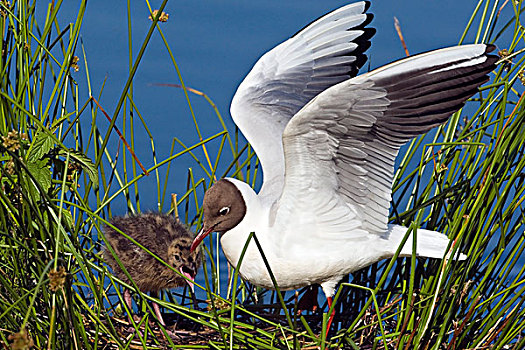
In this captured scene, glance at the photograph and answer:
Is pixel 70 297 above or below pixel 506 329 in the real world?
above

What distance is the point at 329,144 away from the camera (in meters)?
1.94

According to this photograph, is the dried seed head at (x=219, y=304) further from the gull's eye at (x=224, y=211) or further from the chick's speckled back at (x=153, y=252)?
the gull's eye at (x=224, y=211)

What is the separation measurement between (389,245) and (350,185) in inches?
8.6

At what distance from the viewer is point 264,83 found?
2.57m

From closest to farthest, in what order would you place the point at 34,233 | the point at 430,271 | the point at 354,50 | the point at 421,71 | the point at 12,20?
the point at 34,233
the point at 421,71
the point at 12,20
the point at 430,271
the point at 354,50

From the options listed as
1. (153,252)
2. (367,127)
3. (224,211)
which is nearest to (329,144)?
(367,127)

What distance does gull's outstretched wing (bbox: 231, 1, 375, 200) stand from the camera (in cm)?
246

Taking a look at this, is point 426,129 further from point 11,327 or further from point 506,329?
point 11,327

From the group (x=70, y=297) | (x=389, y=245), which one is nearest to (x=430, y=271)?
(x=389, y=245)

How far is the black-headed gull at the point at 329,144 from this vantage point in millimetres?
1826

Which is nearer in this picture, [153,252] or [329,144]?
[329,144]

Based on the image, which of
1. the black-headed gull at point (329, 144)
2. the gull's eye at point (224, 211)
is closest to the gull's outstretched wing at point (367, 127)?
the black-headed gull at point (329, 144)

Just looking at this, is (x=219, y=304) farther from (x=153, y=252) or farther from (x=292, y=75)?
(x=292, y=75)

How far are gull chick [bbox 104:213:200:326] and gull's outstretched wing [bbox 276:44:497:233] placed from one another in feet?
1.18
